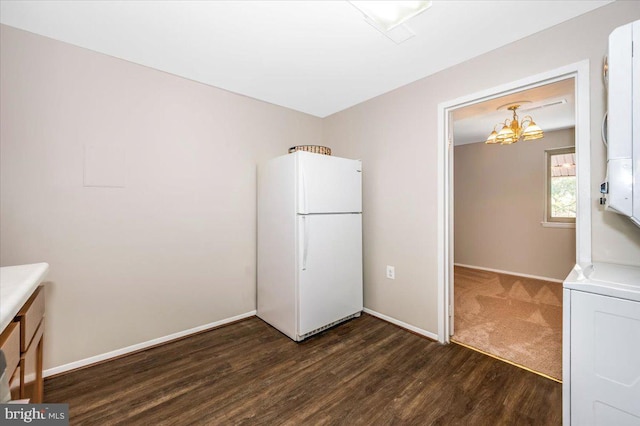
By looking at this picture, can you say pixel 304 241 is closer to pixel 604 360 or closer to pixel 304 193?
pixel 304 193

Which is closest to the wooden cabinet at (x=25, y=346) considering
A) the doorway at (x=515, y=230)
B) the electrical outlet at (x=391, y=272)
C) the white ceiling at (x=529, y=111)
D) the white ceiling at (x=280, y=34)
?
the white ceiling at (x=280, y=34)

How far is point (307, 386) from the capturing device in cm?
178

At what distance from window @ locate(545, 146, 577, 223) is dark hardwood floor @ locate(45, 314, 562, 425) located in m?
3.38

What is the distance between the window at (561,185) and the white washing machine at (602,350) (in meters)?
3.70

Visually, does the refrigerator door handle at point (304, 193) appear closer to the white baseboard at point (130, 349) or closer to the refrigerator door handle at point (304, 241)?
the refrigerator door handle at point (304, 241)

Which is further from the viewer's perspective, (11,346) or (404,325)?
(404,325)

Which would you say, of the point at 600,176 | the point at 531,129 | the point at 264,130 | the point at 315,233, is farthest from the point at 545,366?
the point at 264,130

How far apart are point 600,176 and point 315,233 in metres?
1.93

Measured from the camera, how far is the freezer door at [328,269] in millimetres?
2354

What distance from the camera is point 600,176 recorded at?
157 centimetres

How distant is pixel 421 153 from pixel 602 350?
176cm

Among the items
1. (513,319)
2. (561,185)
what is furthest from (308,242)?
(561,185)

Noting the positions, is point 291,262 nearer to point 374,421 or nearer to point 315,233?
point 315,233

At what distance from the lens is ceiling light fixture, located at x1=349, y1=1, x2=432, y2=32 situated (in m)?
1.50
